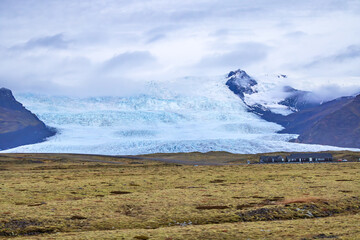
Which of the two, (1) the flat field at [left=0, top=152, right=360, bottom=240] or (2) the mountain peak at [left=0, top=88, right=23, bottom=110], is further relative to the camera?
(2) the mountain peak at [left=0, top=88, right=23, bottom=110]

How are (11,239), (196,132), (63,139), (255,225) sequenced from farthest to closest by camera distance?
(196,132), (63,139), (255,225), (11,239)

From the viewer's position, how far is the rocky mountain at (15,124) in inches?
6599

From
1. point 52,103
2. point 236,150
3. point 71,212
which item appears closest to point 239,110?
point 236,150

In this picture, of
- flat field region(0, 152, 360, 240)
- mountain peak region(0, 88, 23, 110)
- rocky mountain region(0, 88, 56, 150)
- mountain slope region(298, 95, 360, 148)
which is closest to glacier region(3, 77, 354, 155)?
rocky mountain region(0, 88, 56, 150)

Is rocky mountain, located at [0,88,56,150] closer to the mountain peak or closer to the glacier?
the mountain peak

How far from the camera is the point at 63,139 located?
130 metres

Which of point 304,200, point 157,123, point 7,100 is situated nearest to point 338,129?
point 157,123

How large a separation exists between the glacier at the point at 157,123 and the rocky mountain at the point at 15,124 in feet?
60.4

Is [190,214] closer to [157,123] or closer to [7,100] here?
[157,123]

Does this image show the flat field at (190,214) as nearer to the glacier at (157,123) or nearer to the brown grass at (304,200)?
the brown grass at (304,200)

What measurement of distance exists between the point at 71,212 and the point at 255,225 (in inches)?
402

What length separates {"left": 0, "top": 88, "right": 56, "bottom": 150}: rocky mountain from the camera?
168 m

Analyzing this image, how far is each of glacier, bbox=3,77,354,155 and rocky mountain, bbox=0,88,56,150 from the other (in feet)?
60.4

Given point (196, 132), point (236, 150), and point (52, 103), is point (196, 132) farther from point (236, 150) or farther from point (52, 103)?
point (52, 103)
